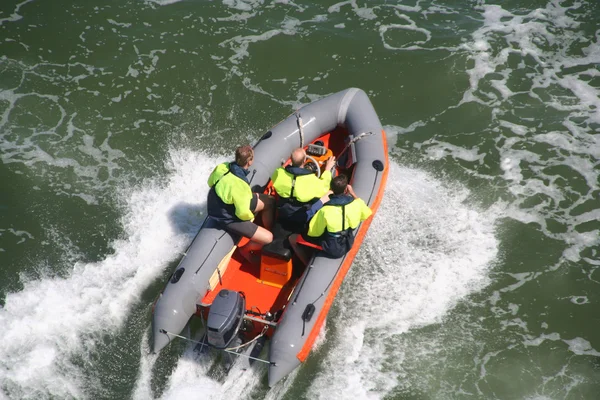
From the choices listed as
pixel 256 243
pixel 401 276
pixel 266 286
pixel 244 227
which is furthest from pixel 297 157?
pixel 401 276

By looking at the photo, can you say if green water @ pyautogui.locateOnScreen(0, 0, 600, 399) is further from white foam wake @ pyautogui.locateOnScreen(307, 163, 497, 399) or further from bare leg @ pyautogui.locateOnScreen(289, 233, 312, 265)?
bare leg @ pyautogui.locateOnScreen(289, 233, 312, 265)

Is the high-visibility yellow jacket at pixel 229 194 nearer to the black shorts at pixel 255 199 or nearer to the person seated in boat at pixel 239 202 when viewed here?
the person seated in boat at pixel 239 202

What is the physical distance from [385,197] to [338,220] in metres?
2.35

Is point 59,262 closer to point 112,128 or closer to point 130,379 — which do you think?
point 130,379

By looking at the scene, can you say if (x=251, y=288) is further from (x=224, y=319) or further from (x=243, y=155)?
(x=243, y=155)

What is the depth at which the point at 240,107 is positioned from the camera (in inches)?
380

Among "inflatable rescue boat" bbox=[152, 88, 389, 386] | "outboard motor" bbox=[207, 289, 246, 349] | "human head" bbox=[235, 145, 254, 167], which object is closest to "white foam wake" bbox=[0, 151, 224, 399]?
"inflatable rescue boat" bbox=[152, 88, 389, 386]

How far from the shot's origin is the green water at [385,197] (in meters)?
6.25

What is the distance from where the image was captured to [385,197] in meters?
8.04

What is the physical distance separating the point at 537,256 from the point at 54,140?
715cm

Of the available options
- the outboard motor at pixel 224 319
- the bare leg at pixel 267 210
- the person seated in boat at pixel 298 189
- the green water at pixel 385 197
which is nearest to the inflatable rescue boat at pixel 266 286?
the outboard motor at pixel 224 319

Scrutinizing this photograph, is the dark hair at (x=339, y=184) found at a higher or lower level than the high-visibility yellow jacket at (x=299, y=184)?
higher

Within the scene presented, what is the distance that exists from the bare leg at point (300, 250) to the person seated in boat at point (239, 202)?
256mm

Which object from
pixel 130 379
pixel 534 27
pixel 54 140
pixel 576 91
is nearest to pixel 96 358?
pixel 130 379
